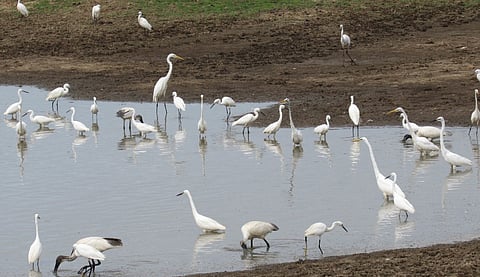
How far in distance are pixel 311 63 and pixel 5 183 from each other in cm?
1333

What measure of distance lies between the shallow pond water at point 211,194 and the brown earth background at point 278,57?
2568 mm

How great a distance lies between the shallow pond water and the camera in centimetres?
1379

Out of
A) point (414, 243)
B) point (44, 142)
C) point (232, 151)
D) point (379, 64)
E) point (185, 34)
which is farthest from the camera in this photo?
point (185, 34)

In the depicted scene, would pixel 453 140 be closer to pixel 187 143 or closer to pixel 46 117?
pixel 187 143

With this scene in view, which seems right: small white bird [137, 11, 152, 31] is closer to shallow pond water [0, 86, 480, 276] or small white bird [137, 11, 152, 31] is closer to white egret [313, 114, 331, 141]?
shallow pond water [0, 86, 480, 276]

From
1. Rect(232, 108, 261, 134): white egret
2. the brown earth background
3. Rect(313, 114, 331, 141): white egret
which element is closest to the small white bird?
the brown earth background

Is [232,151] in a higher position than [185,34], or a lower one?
lower

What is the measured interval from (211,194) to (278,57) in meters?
14.5

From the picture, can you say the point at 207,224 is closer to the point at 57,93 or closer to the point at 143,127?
the point at 143,127

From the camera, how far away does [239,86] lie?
27.9 meters

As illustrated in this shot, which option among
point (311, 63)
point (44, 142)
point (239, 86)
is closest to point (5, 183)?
point (44, 142)

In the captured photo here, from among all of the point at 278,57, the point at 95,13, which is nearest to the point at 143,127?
the point at 278,57

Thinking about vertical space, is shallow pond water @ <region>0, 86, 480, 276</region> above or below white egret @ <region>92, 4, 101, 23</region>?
below

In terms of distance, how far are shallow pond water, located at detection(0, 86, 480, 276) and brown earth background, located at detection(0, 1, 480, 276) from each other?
2568mm
